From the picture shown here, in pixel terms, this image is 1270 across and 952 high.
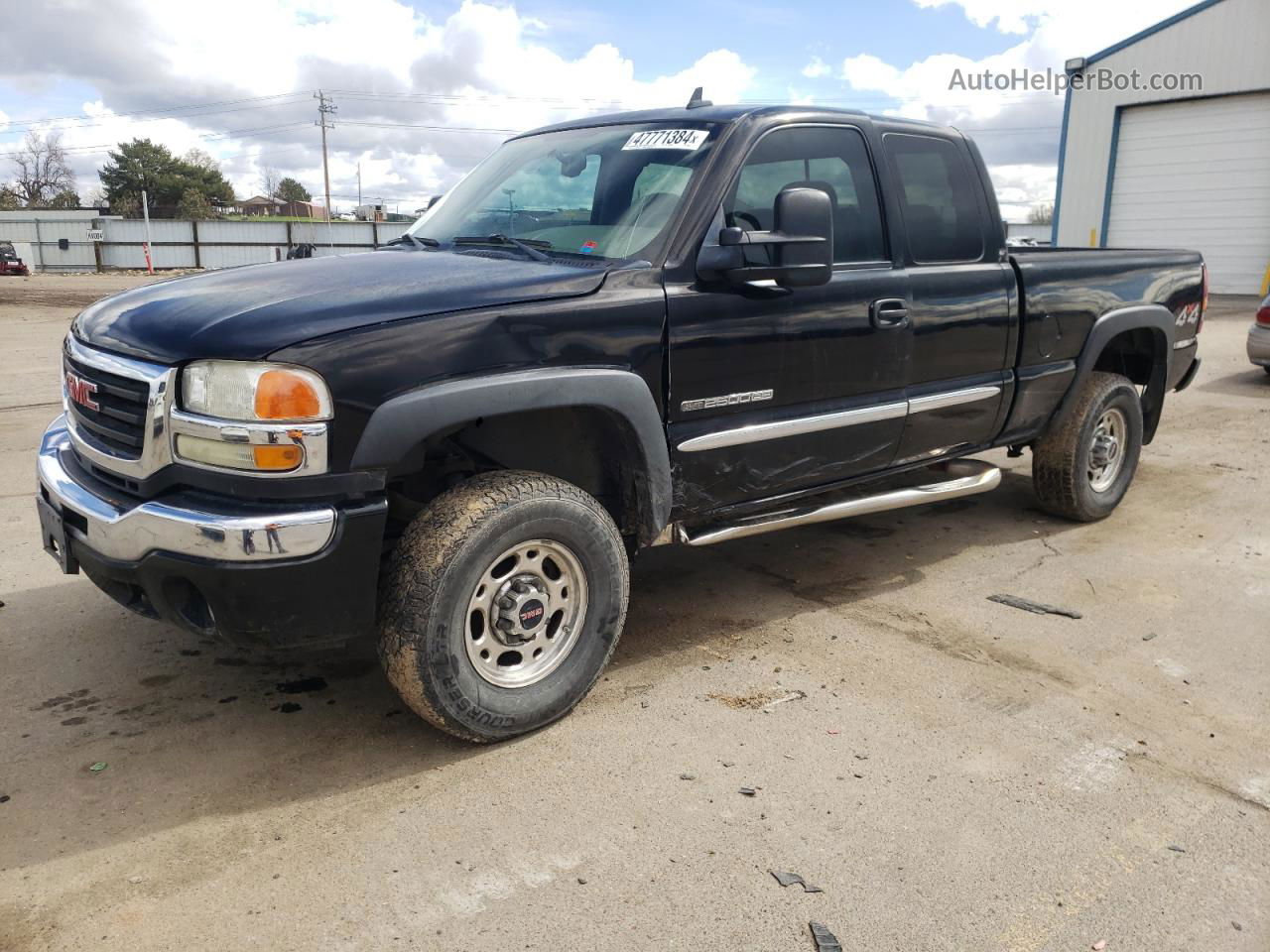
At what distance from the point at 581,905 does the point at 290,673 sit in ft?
5.73

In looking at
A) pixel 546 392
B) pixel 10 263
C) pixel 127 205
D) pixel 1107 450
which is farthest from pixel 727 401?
pixel 127 205

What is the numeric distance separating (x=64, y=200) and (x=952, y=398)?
8095 cm

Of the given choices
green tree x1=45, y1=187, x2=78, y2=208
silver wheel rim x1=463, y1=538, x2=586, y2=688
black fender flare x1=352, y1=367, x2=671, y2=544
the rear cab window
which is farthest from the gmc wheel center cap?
green tree x1=45, y1=187, x2=78, y2=208

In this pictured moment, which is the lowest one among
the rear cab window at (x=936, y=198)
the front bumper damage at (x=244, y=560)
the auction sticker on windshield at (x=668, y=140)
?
the front bumper damage at (x=244, y=560)

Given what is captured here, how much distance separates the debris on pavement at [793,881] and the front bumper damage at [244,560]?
134cm

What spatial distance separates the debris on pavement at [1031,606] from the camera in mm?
4484

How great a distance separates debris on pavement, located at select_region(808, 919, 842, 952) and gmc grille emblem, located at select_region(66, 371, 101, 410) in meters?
2.54

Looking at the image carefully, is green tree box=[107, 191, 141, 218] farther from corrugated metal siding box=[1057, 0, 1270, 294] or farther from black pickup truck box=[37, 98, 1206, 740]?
black pickup truck box=[37, 98, 1206, 740]

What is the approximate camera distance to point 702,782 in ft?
10.1

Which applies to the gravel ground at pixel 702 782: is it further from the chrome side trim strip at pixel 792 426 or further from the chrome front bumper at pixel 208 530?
the chrome side trim strip at pixel 792 426

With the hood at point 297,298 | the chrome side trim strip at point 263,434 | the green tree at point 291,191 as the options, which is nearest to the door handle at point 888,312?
the hood at point 297,298

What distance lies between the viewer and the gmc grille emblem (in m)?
3.21

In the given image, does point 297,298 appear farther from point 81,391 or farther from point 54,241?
point 54,241

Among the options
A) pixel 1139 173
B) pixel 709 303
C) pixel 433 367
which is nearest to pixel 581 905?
pixel 433 367
